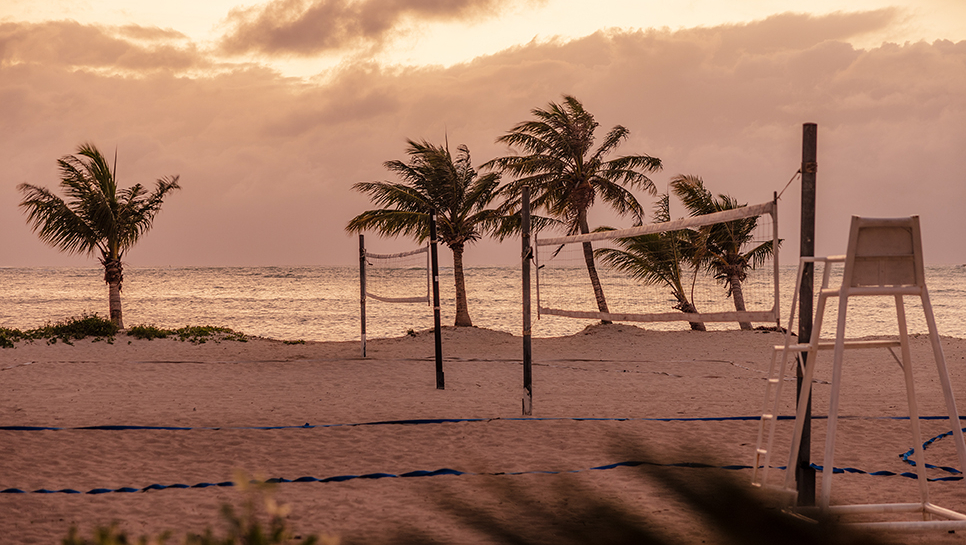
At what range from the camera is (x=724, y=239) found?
1745cm

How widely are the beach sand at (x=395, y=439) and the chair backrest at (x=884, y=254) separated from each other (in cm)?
138

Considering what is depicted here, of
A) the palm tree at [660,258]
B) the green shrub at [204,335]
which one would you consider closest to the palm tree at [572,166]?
the palm tree at [660,258]

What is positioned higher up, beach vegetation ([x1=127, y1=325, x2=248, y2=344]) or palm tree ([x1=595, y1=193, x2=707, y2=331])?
palm tree ([x1=595, y1=193, x2=707, y2=331])

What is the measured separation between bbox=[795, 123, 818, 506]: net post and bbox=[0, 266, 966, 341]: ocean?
1522 centimetres

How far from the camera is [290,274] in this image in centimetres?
8256

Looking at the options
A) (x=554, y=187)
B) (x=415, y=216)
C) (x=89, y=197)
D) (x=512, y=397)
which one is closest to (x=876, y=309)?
(x=554, y=187)

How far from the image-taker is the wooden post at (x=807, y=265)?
403cm

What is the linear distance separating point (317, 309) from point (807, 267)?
37475mm

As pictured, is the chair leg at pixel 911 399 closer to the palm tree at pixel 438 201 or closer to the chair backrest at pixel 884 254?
the chair backrest at pixel 884 254

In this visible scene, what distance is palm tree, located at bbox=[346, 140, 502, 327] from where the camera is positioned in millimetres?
17109

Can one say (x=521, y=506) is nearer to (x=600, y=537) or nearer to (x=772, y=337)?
(x=600, y=537)

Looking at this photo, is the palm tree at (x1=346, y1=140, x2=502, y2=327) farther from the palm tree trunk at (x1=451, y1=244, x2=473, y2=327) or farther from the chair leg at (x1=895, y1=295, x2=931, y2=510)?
the chair leg at (x1=895, y1=295, x2=931, y2=510)

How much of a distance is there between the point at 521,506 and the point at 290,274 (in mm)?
81534

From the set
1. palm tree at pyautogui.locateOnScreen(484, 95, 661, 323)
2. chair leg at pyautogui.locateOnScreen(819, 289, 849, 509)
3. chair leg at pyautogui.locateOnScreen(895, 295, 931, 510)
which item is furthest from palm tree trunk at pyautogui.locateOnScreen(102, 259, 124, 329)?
chair leg at pyautogui.locateOnScreen(895, 295, 931, 510)
